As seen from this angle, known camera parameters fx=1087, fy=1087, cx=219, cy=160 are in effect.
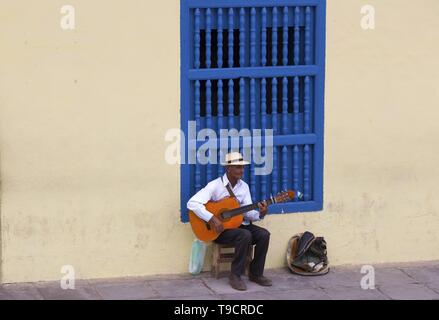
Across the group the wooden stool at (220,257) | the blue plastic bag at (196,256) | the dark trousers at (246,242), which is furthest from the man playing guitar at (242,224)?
the blue plastic bag at (196,256)

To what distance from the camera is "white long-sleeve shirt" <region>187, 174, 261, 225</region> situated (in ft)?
30.2

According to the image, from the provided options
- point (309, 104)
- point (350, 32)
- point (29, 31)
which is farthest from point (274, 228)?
point (29, 31)

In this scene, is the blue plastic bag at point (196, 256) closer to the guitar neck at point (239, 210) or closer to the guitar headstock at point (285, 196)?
the guitar neck at point (239, 210)

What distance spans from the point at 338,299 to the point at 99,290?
6.63 feet

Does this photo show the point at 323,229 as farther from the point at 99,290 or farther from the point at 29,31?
the point at 29,31

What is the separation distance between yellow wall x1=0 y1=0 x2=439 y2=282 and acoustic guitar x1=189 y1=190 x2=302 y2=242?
27 centimetres

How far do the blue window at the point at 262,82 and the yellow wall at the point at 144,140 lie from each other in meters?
0.11

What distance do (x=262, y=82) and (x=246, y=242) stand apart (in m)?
1.45

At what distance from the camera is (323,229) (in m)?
9.93

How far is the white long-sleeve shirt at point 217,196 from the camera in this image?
9195 millimetres

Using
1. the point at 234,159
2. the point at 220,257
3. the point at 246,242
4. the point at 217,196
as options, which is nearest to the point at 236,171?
the point at 234,159

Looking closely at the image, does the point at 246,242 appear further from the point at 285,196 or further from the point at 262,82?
the point at 262,82

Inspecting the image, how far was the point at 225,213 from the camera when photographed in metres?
9.23

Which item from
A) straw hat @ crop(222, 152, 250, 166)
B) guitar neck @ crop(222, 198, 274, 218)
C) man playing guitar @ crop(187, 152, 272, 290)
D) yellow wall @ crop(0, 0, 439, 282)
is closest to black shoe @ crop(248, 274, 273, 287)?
man playing guitar @ crop(187, 152, 272, 290)
